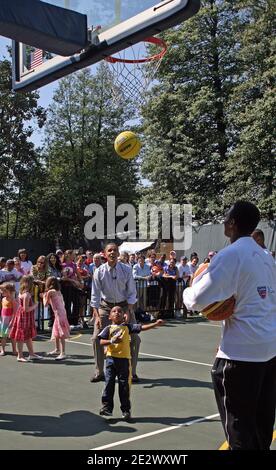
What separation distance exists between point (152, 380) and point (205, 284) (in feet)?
18.8

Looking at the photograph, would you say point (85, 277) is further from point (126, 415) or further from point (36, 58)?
point (126, 415)

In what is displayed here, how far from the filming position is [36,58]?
7.65 m

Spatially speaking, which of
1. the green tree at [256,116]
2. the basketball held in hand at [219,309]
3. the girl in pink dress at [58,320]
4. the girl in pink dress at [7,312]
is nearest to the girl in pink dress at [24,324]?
the girl in pink dress at [7,312]

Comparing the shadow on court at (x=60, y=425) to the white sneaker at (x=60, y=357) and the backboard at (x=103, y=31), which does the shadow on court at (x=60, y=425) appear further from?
the backboard at (x=103, y=31)

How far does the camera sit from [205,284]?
3.49 m

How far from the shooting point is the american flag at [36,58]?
7559 mm

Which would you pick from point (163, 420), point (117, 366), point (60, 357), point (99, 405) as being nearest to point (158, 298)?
point (60, 357)

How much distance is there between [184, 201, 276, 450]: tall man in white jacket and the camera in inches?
138

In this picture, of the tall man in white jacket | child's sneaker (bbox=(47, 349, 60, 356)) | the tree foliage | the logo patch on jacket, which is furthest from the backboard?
the tree foliage

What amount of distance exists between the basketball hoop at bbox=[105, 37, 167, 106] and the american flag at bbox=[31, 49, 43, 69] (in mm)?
1048

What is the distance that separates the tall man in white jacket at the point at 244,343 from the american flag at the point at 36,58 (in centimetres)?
488

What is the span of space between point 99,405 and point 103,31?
469 centimetres

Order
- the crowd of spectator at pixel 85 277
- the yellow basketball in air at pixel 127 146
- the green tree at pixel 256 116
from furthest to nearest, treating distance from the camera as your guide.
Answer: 1. the green tree at pixel 256 116
2. the crowd of spectator at pixel 85 277
3. the yellow basketball in air at pixel 127 146

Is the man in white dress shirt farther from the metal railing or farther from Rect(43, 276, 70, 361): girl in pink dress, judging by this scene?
the metal railing
